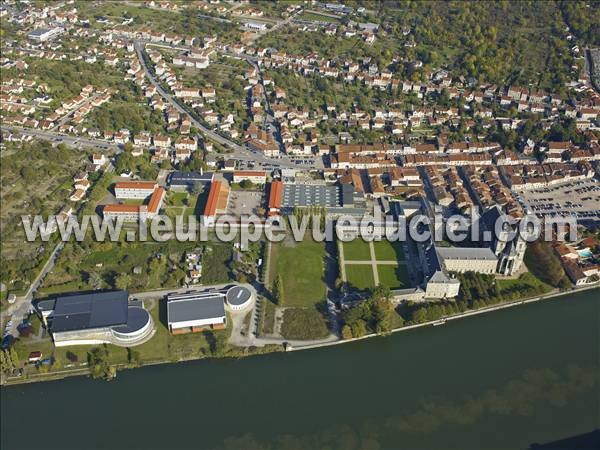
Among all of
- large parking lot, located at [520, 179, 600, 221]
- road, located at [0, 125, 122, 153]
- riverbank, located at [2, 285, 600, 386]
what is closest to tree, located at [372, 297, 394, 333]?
riverbank, located at [2, 285, 600, 386]

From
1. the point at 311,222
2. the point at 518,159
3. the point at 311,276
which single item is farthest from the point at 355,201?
the point at 518,159

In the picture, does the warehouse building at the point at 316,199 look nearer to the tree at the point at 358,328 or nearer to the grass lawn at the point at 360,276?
the grass lawn at the point at 360,276

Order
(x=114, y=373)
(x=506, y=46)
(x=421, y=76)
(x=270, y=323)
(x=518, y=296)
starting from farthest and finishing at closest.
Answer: (x=506, y=46)
(x=421, y=76)
(x=518, y=296)
(x=270, y=323)
(x=114, y=373)

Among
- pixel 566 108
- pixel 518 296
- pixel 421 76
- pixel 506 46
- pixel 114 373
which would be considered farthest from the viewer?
pixel 506 46

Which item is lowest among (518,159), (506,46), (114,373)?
(114,373)

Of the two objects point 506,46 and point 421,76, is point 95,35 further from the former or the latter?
point 506,46

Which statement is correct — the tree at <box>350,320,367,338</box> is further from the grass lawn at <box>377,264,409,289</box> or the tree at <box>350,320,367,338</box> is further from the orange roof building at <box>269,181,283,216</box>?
the orange roof building at <box>269,181,283,216</box>

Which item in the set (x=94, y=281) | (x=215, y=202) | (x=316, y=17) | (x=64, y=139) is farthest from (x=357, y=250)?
(x=316, y=17)
